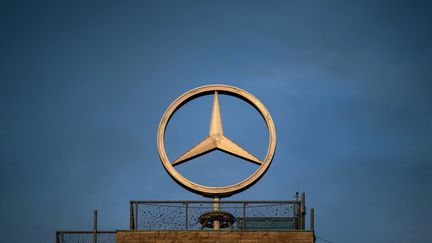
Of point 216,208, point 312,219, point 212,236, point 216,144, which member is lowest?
point 212,236

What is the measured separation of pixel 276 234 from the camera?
37781 millimetres

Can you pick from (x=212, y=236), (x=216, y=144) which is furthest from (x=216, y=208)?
(x=216, y=144)

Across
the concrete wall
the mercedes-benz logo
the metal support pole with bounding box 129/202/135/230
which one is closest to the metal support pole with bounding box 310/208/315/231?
the concrete wall

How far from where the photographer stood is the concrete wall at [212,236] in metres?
37.7

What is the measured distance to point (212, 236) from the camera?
3788cm

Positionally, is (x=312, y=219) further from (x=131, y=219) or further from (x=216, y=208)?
(x=131, y=219)

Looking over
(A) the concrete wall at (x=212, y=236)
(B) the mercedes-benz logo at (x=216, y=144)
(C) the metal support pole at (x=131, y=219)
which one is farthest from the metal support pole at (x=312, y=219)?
(C) the metal support pole at (x=131, y=219)

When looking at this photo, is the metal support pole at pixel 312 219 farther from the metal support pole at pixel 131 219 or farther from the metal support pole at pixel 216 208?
the metal support pole at pixel 131 219

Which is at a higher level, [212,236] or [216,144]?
[216,144]

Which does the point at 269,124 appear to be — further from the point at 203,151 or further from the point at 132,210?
the point at 132,210

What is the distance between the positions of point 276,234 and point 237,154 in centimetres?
487

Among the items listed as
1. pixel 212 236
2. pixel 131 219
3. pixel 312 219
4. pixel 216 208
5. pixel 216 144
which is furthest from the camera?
pixel 216 144

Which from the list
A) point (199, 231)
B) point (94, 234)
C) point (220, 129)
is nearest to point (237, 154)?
point (220, 129)

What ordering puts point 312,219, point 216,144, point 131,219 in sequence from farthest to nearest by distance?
point 216,144 → point 131,219 → point 312,219
